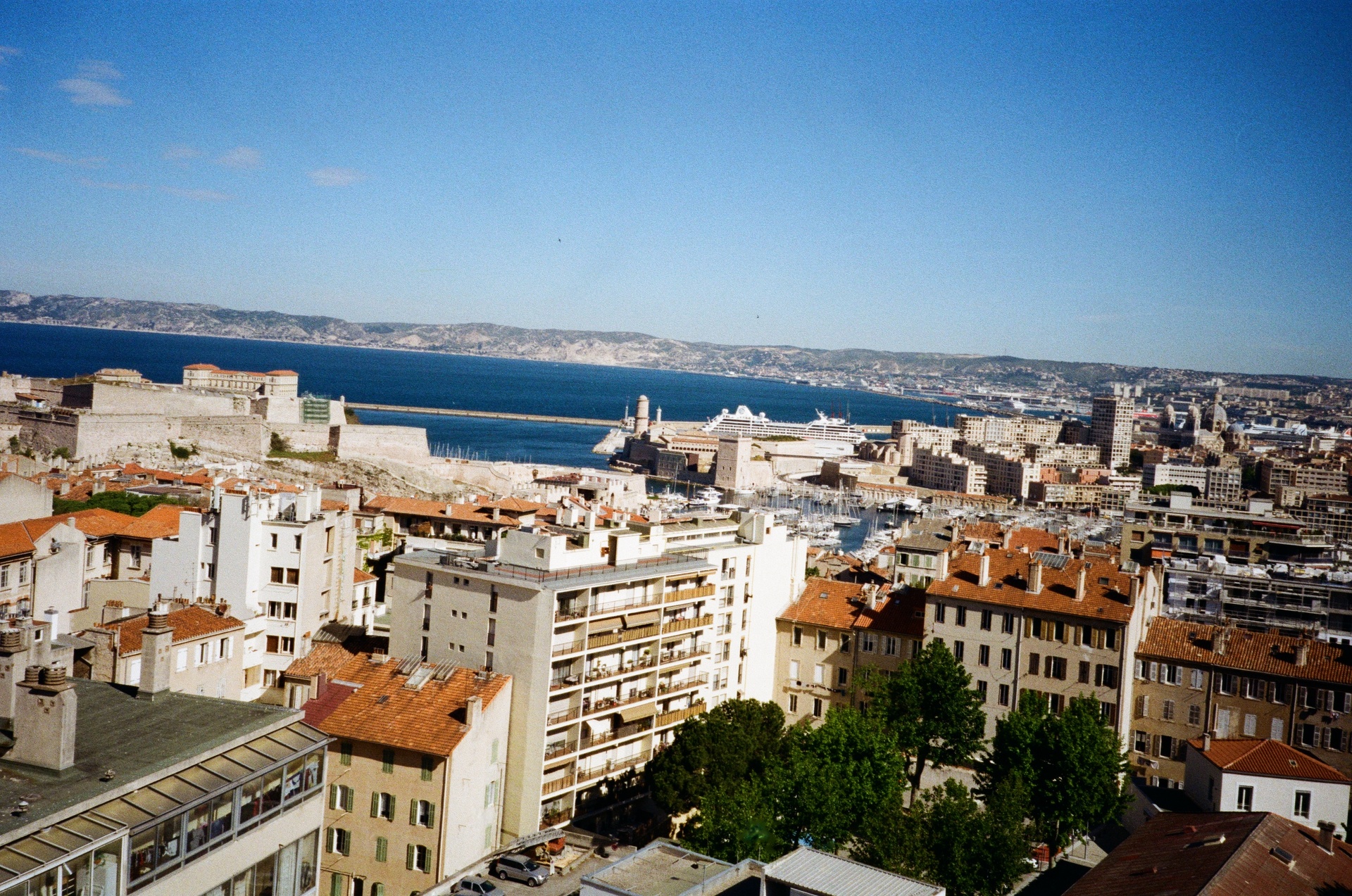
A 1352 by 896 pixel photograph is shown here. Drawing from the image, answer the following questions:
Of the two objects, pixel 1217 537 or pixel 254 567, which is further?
pixel 1217 537

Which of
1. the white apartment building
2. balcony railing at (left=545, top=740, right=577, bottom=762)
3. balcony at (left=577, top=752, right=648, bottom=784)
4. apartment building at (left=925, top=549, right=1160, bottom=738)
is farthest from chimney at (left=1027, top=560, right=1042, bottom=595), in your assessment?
balcony railing at (left=545, top=740, right=577, bottom=762)

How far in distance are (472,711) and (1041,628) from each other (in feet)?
27.9

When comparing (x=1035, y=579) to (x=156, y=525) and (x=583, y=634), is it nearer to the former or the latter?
(x=583, y=634)

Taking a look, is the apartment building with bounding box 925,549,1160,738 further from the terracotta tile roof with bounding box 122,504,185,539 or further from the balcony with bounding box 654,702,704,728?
the terracotta tile roof with bounding box 122,504,185,539

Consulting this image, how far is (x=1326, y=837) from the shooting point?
1137 centimetres

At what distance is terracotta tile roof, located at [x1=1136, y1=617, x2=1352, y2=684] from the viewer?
16.7 m

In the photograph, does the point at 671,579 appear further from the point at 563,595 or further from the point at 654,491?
the point at 654,491

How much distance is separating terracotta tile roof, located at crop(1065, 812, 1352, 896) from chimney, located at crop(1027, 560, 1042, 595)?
584cm

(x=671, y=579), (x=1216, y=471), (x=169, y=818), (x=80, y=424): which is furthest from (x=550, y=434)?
(x=169, y=818)

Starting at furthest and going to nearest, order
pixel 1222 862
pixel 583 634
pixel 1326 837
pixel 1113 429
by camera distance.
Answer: pixel 1113 429 < pixel 583 634 < pixel 1326 837 < pixel 1222 862

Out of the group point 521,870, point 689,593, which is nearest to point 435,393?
point 689,593

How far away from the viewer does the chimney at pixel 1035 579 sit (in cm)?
1769

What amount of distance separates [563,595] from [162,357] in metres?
151

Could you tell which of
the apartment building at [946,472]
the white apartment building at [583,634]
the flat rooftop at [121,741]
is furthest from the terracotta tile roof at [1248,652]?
the apartment building at [946,472]
